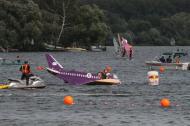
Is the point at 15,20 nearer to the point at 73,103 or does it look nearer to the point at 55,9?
the point at 55,9

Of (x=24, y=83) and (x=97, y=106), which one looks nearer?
(x=97, y=106)

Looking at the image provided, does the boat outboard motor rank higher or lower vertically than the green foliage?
lower

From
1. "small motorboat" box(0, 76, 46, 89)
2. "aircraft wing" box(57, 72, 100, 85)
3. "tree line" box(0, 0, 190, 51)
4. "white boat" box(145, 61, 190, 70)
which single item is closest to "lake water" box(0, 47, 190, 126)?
"small motorboat" box(0, 76, 46, 89)

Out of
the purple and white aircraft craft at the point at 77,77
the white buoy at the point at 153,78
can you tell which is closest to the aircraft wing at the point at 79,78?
the purple and white aircraft craft at the point at 77,77

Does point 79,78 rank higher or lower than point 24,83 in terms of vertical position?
higher

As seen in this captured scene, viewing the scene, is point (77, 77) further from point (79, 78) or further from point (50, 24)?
point (50, 24)

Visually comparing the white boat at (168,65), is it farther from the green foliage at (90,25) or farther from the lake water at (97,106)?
the green foliage at (90,25)

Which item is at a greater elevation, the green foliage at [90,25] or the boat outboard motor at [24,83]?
the green foliage at [90,25]

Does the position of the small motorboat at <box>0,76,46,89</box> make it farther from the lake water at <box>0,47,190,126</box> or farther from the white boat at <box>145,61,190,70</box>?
the white boat at <box>145,61,190,70</box>

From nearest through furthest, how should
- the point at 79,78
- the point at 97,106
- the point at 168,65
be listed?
the point at 97,106 → the point at 79,78 → the point at 168,65

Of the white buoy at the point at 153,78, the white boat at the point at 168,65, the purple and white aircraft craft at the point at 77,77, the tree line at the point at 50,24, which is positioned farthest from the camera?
the tree line at the point at 50,24

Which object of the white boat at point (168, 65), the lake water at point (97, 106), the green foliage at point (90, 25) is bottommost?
the lake water at point (97, 106)

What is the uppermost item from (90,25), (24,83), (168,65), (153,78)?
(90,25)

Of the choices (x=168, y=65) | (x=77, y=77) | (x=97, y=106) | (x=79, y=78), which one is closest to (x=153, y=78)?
(x=79, y=78)
